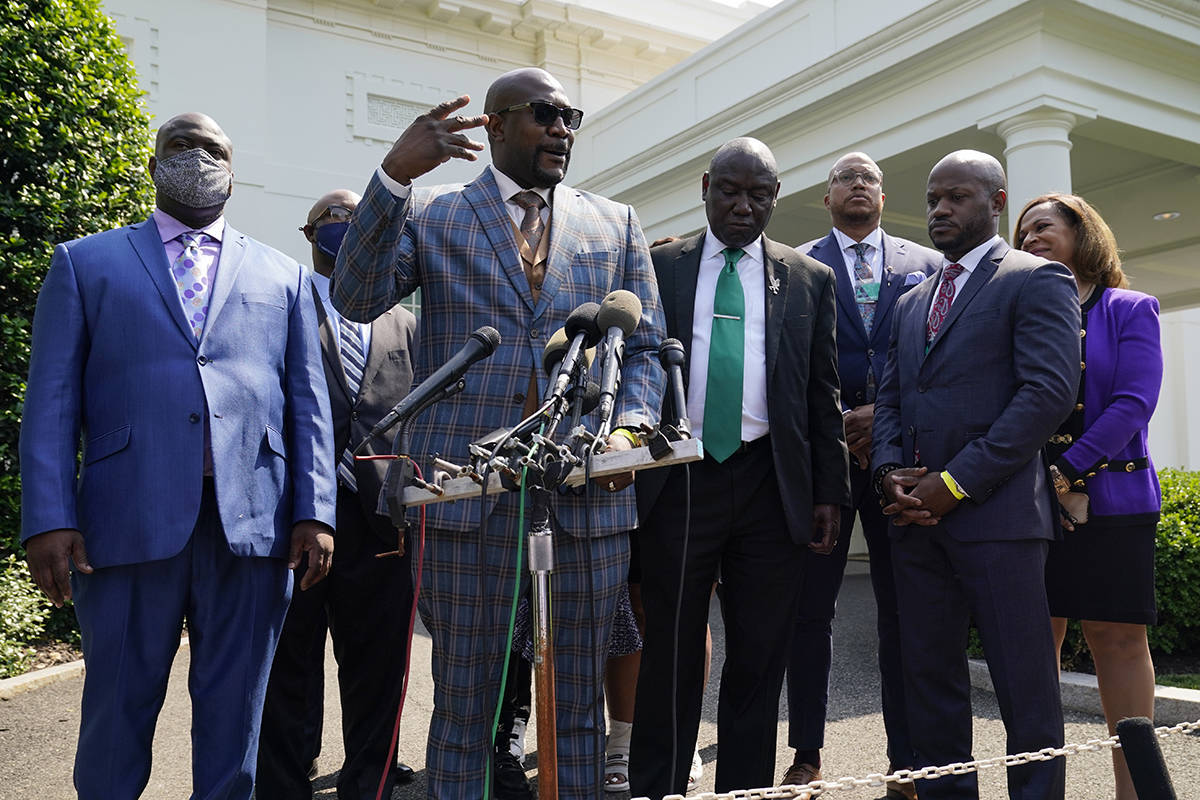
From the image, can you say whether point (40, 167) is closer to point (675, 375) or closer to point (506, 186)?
point (506, 186)

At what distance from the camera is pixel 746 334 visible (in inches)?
140

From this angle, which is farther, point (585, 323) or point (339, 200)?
point (339, 200)

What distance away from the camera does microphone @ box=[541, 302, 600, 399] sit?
202 centimetres

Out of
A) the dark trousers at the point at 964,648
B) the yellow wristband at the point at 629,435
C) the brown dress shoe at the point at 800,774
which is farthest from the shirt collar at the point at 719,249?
the brown dress shoe at the point at 800,774

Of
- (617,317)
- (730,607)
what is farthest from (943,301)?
(617,317)

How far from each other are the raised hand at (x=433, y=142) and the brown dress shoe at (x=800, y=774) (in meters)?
2.81

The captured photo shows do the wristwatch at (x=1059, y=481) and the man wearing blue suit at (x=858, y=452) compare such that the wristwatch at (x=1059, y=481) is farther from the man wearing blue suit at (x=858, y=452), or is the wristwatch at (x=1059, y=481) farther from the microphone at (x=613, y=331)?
the microphone at (x=613, y=331)

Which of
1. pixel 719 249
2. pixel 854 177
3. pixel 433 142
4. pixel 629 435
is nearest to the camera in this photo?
pixel 629 435

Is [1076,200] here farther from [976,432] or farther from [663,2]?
[663,2]

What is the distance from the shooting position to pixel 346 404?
3973 millimetres

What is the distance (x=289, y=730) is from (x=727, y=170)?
264cm

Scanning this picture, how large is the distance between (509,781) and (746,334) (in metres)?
2.10

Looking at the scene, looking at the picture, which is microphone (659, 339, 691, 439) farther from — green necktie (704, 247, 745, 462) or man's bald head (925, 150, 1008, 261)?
man's bald head (925, 150, 1008, 261)

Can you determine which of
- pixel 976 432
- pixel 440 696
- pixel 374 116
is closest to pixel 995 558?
pixel 976 432
